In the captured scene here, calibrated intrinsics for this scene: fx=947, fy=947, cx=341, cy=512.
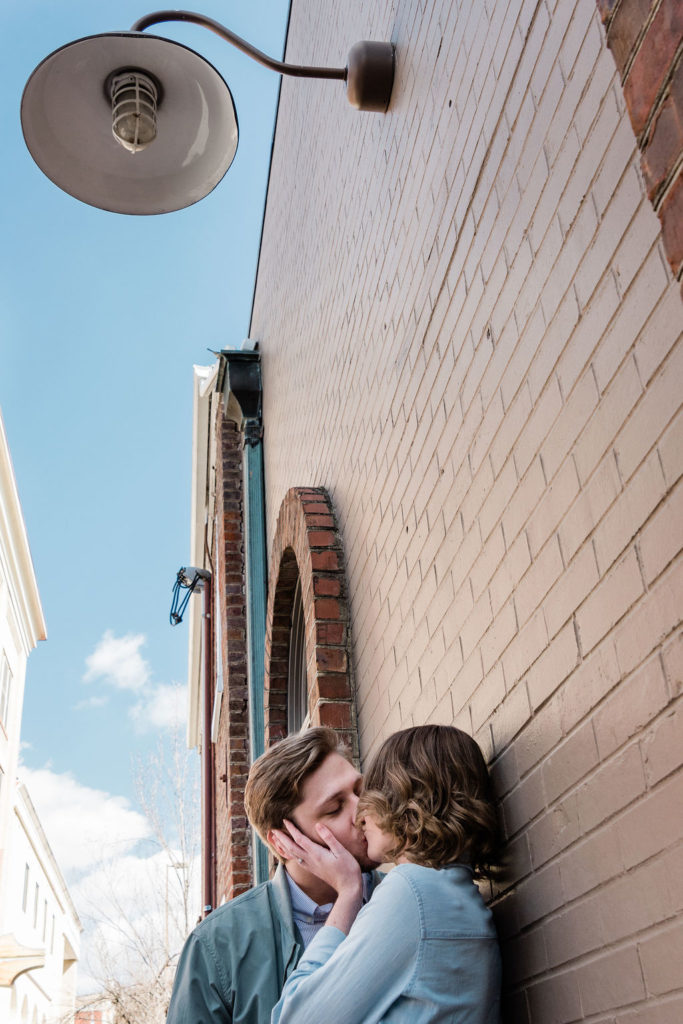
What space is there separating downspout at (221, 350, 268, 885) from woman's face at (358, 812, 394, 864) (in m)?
3.90

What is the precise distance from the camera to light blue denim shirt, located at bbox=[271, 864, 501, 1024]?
5.70 feet

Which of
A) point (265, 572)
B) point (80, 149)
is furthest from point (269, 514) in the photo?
point (80, 149)

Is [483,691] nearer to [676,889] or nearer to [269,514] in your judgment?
[676,889]

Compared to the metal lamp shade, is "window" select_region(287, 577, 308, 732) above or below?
below

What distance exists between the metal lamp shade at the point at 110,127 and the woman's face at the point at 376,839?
2.58 meters

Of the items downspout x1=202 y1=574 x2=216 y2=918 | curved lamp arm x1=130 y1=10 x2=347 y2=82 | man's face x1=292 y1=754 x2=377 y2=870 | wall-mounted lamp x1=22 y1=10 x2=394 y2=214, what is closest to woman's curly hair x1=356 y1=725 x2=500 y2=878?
man's face x1=292 y1=754 x2=377 y2=870

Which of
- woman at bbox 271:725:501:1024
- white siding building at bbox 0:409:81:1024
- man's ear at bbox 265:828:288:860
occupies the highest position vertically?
white siding building at bbox 0:409:81:1024

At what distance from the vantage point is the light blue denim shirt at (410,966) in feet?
5.70

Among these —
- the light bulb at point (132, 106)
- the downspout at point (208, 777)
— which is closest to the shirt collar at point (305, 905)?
the light bulb at point (132, 106)

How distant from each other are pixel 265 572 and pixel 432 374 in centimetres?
440

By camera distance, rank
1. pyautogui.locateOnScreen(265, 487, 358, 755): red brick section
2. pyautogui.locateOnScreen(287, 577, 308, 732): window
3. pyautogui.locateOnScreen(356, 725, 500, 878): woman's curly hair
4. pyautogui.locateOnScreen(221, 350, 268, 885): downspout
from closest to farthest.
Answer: pyautogui.locateOnScreen(356, 725, 500, 878): woman's curly hair < pyautogui.locateOnScreen(265, 487, 358, 755): red brick section < pyautogui.locateOnScreen(287, 577, 308, 732): window < pyautogui.locateOnScreen(221, 350, 268, 885): downspout

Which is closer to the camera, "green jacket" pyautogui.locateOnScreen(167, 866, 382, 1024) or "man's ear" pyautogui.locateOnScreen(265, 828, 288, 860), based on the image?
"green jacket" pyautogui.locateOnScreen(167, 866, 382, 1024)

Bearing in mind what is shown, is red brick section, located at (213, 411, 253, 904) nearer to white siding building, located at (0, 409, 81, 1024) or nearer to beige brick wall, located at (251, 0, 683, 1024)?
beige brick wall, located at (251, 0, 683, 1024)

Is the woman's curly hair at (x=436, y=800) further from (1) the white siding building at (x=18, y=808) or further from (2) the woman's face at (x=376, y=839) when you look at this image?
(1) the white siding building at (x=18, y=808)
